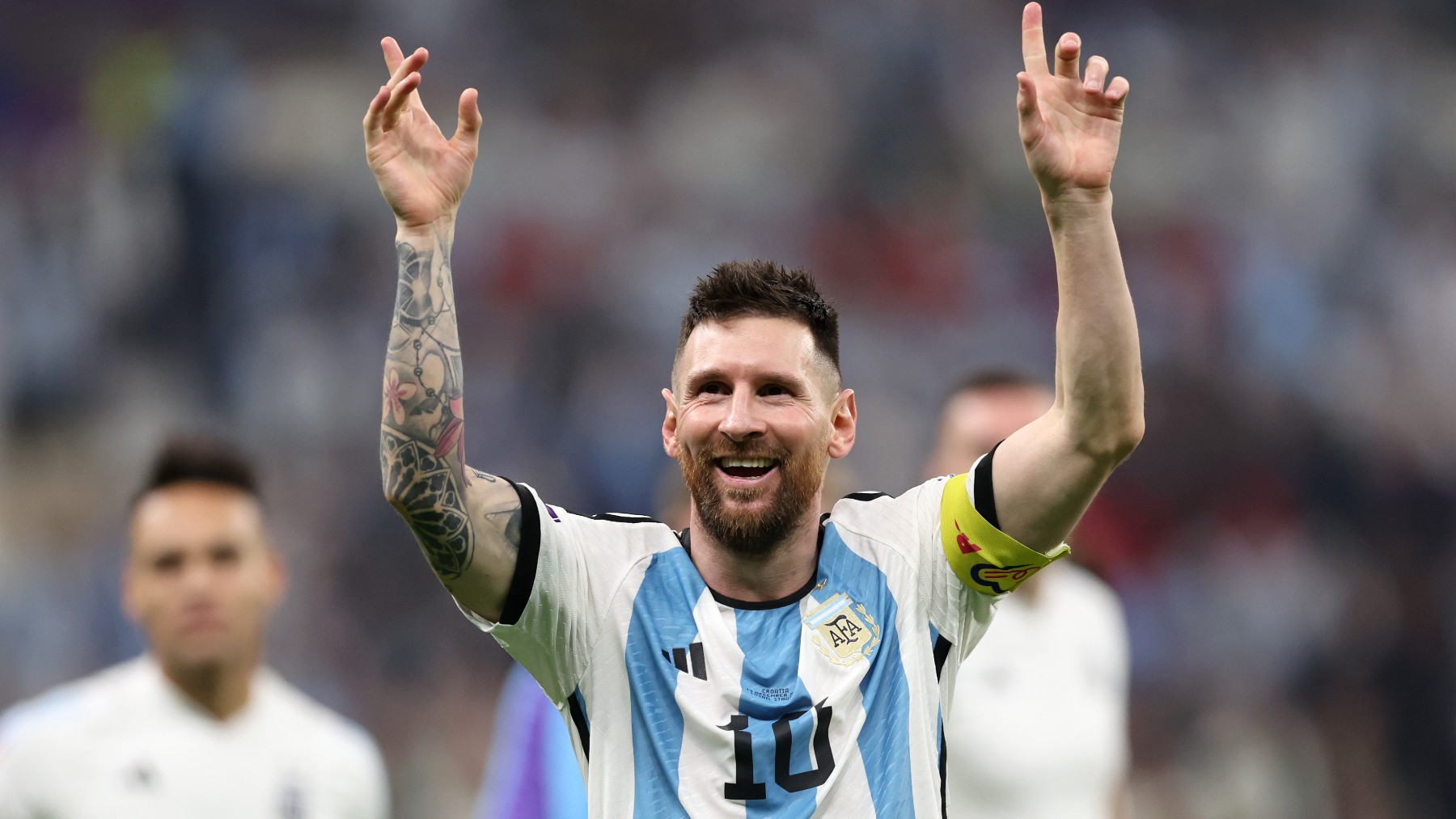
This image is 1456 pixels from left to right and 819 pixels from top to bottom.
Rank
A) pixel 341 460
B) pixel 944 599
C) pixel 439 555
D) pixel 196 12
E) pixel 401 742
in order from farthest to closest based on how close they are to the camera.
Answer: pixel 196 12 → pixel 341 460 → pixel 401 742 → pixel 944 599 → pixel 439 555

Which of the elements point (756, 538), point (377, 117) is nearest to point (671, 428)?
point (756, 538)

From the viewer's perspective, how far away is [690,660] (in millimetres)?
3189

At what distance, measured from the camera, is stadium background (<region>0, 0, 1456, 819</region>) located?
33.3 feet

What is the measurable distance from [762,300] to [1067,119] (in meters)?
0.75

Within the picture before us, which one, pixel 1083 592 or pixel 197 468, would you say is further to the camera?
pixel 1083 592

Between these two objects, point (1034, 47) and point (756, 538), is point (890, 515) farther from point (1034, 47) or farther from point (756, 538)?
point (1034, 47)

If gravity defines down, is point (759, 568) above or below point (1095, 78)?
below

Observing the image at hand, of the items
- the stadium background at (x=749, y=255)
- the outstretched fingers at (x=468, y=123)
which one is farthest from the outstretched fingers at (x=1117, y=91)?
the stadium background at (x=749, y=255)

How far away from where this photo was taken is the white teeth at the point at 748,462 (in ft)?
10.7

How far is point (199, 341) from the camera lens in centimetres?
1071

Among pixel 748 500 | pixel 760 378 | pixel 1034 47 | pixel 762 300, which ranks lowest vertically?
pixel 748 500

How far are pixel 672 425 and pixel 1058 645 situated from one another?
269cm

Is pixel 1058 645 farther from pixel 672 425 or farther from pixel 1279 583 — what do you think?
pixel 1279 583

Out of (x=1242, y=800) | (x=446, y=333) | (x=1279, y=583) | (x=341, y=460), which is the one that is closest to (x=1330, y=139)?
(x=1279, y=583)
